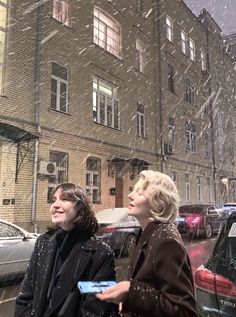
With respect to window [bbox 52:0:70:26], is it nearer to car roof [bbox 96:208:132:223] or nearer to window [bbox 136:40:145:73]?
window [bbox 136:40:145:73]

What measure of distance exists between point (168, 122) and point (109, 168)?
26.0 feet

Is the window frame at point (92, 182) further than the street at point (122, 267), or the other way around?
the window frame at point (92, 182)

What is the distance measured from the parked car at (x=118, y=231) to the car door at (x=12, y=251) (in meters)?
3.08

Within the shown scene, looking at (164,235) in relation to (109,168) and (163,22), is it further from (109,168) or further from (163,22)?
(163,22)

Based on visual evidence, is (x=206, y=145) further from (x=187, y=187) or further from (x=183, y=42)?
(x=183, y=42)

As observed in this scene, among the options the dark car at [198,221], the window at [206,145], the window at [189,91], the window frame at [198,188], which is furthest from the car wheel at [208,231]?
the window at [206,145]

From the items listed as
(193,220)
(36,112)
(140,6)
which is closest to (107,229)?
(36,112)

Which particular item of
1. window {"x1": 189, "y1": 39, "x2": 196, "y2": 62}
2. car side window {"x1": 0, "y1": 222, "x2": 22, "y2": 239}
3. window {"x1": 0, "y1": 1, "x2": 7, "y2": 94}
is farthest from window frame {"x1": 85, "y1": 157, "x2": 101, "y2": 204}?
window {"x1": 189, "y1": 39, "x2": 196, "y2": 62}

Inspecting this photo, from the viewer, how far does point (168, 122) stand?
2478 cm

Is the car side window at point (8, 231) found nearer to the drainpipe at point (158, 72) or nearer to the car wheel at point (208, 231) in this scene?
the car wheel at point (208, 231)

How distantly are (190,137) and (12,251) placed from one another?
2263 cm

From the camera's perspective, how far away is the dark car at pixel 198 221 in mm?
15938

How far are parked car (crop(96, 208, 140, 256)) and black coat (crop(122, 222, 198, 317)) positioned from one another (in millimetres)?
8777

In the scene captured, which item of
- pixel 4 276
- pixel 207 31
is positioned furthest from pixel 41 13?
pixel 207 31
